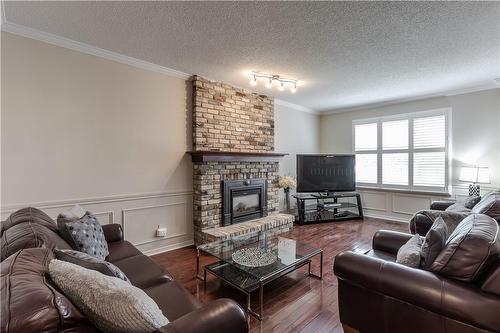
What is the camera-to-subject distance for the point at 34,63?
2.51m

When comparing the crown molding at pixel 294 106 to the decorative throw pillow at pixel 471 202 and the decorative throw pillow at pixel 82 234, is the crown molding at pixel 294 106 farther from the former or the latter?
the decorative throw pillow at pixel 82 234

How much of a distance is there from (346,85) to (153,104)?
307cm

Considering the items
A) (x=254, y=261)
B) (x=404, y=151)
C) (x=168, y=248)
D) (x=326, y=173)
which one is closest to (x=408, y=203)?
(x=404, y=151)

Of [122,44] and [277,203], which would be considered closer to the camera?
[122,44]

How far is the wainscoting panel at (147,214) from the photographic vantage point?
2.92 metres

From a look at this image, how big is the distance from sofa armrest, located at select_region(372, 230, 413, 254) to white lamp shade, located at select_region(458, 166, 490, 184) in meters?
2.80

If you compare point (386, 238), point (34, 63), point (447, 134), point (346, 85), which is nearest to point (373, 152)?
point (447, 134)

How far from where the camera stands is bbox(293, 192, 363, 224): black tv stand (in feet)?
16.7

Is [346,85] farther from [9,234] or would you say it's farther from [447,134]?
[9,234]

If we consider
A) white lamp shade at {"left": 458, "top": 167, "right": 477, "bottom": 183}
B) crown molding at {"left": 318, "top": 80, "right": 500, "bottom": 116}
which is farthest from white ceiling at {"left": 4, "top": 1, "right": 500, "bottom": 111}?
white lamp shade at {"left": 458, "top": 167, "right": 477, "bottom": 183}

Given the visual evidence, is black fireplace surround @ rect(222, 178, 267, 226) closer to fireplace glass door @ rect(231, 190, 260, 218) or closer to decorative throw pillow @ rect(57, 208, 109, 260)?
fireplace glass door @ rect(231, 190, 260, 218)

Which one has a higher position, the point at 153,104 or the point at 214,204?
the point at 153,104

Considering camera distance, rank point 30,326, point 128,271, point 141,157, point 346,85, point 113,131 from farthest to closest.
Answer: point 346,85 < point 141,157 < point 113,131 < point 128,271 < point 30,326

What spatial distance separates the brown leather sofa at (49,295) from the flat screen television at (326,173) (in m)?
3.79
